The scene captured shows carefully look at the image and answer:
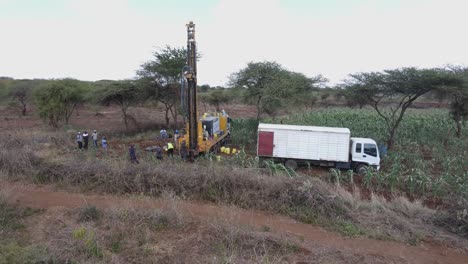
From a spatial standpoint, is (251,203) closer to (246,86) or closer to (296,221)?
(296,221)

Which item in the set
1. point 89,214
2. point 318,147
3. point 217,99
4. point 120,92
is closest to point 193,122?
point 318,147

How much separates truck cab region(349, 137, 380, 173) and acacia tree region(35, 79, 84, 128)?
21552mm

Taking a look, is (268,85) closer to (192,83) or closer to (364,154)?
(192,83)

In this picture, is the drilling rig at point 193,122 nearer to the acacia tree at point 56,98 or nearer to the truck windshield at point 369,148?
the truck windshield at point 369,148

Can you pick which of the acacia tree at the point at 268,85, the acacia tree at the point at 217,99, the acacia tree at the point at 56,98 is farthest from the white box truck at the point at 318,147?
the acacia tree at the point at 217,99

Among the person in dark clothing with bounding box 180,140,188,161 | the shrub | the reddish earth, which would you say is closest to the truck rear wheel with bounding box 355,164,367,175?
the reddish earth

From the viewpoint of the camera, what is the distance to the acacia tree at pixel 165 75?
73.7ft

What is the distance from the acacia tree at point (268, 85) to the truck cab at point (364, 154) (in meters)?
7.86

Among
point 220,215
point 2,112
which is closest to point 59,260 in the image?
point 220,215

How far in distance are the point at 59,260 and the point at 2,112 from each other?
41298mm

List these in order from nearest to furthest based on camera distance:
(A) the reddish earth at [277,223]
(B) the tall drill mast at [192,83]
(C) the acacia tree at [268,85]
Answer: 1. (A) the reddish earth at [277,223]
2. (B) the tall drill mast at [192,83]
3. (C) the acacia tree at [268,85]

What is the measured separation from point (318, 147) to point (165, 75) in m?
14.0

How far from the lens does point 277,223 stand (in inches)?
321

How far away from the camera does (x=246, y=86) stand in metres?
22.9
